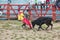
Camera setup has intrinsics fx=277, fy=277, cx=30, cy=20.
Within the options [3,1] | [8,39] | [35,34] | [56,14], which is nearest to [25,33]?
[35,34]

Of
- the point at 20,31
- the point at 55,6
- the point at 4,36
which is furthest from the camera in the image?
the point at 55,6

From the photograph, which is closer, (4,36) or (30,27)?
(4,36)

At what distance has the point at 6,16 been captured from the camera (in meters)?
17.2

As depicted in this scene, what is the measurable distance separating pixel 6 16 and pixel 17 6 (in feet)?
3.44

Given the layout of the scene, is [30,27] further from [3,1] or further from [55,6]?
[3,1]

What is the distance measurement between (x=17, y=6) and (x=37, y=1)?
367cm

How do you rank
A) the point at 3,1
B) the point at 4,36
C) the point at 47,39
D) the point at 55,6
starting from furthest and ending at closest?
the point at 3,1 < the point at 55,6 < the point at 4,36 < the point at 47,39

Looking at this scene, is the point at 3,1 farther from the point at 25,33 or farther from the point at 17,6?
the point at 25,33

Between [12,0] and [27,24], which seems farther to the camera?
[12,0]

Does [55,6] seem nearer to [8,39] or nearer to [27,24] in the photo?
[27,24]

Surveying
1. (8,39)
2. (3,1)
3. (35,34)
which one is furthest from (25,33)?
(3,1)

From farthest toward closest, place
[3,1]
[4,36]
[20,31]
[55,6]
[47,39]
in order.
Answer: [3,1], [55,6], [20,31], [4,36], [47,39]

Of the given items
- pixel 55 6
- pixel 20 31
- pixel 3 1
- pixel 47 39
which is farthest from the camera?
pixel 3 1

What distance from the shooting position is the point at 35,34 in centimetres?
1126
